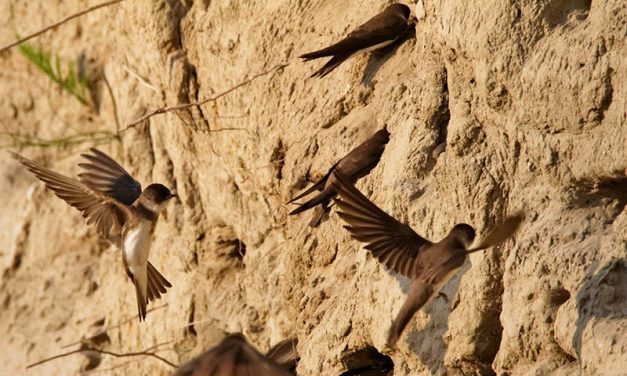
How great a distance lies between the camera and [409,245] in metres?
3.88

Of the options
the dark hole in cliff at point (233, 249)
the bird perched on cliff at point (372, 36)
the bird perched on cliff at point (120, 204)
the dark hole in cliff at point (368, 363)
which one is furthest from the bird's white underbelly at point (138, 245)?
the dark hole in cliff at point (368, 363)

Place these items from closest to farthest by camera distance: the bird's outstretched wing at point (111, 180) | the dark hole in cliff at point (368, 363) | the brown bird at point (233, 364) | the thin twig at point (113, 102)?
1. the brown bird at point (233, 364)
2. the dark hole in cliff at point (368, 363)
3. the bird's outstretched wing at point (111, 180)
4. the thin twig at point (113, 102)

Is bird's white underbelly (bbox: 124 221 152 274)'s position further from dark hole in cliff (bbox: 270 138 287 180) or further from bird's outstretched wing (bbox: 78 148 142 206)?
dark hole in cliff (bbox: 270 138 287 180)

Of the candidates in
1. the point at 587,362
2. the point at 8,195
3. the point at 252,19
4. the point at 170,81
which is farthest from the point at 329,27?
the point at 8,195

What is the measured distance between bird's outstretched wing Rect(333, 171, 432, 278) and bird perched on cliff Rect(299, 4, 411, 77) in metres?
0.52

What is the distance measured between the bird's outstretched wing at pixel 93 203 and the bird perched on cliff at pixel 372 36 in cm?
88

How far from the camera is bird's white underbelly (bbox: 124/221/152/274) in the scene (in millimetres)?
4789

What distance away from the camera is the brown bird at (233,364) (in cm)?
342

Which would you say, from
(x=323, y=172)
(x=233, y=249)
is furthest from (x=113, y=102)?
(x=323, y=172)

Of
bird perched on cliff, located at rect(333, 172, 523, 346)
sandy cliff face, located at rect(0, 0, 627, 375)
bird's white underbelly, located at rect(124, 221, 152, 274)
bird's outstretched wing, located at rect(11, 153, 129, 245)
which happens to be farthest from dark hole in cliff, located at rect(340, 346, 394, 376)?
bird's outstretched wing, located at rect(11, 153, 129, 245)

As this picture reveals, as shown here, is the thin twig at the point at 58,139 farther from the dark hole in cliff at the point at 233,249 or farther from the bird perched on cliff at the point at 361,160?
the bird perched on cliff at the point at 361,160

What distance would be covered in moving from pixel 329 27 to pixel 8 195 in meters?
2.42

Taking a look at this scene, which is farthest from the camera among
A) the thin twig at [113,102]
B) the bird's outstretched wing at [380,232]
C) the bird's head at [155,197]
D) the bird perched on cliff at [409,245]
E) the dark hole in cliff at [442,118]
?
the thin twig at [113,102]

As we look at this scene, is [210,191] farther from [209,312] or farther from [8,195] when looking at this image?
[8,195]
